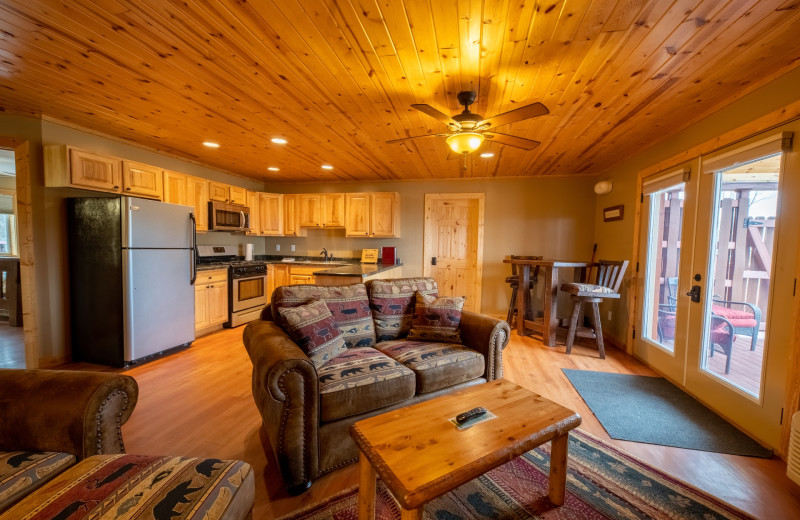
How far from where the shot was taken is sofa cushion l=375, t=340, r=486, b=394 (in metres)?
1.95

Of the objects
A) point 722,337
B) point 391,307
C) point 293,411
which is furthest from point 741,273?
point 293,411

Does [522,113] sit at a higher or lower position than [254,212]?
higher

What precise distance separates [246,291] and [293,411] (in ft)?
11.6

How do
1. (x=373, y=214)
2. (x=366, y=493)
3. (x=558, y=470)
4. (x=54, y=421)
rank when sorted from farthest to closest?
(x=373, y=214), (x=558, y=470), (x=366, y=493), (x=54, y=421)

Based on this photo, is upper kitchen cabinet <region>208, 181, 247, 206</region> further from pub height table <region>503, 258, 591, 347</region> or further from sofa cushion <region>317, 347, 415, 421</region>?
pub height table <region>503, 258, 591, 347</region>

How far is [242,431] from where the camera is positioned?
80.0 inches

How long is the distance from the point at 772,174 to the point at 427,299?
247cm

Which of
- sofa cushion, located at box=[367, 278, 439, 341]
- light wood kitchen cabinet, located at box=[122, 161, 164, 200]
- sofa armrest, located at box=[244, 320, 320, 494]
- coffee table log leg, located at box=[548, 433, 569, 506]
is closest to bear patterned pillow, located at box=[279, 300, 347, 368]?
sofa armrest, located at box=[244, 320, 320, 494]

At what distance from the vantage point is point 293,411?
149cm

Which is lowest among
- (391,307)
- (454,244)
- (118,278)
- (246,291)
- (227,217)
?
(246,291)

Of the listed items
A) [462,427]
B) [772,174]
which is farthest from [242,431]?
[772,174]

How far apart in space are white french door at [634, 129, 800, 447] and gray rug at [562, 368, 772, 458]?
0.13m

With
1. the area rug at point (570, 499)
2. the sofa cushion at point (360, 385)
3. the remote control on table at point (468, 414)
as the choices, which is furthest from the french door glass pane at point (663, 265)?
the sofa cushion at point (360, 385)

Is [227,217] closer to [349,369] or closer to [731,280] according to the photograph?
[349,369]
